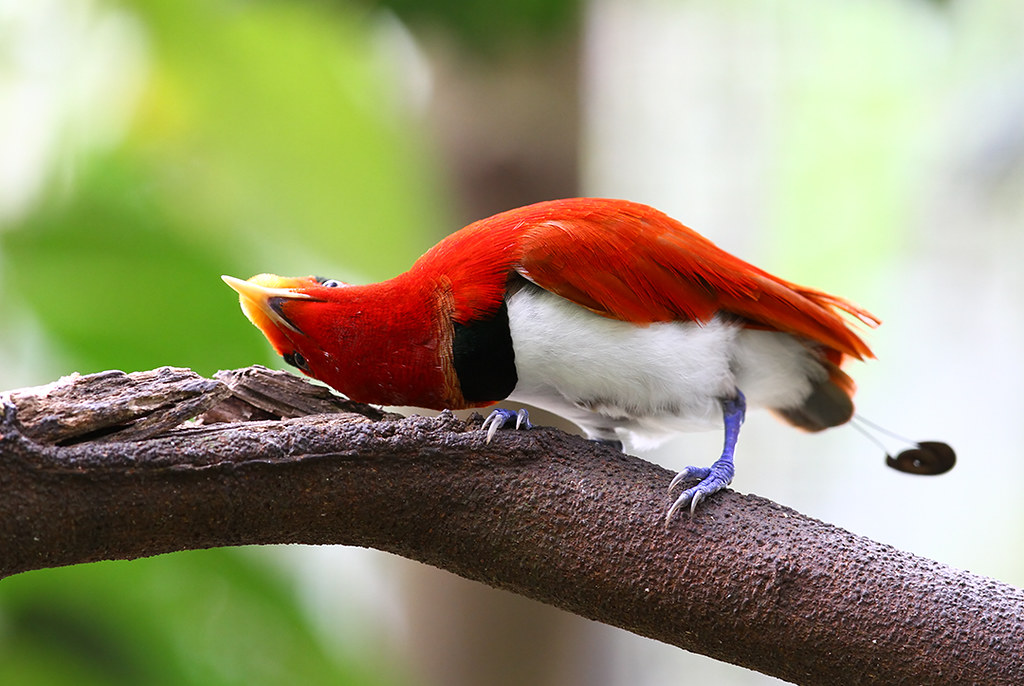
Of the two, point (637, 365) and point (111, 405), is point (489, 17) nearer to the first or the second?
point (637, 365)

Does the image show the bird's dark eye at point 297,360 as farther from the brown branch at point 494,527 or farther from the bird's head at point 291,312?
the brown branch at point 494,527

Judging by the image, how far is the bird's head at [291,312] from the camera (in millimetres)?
1490

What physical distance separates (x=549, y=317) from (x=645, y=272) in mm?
161

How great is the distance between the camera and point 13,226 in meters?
2.42

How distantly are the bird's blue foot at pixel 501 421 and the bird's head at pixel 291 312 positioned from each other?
33 centimetres

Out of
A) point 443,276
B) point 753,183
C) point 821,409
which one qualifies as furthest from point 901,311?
point 443,276

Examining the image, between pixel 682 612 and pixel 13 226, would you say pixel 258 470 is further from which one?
pixel 13 226

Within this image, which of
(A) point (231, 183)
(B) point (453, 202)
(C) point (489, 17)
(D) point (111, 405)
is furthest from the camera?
(A) point (231, 183)

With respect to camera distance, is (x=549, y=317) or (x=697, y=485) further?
(x=549, y=317)

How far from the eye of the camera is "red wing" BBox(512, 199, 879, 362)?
1.46 meters

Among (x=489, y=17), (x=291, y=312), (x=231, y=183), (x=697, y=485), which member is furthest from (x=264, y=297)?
(x=231, y=183)

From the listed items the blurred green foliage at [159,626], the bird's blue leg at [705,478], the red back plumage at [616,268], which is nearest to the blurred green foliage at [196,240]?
the blurred green foliage at [159,626]

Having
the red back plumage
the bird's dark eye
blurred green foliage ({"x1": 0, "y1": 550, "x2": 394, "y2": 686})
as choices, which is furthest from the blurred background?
the red back plumage

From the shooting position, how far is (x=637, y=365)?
59.1 inches
